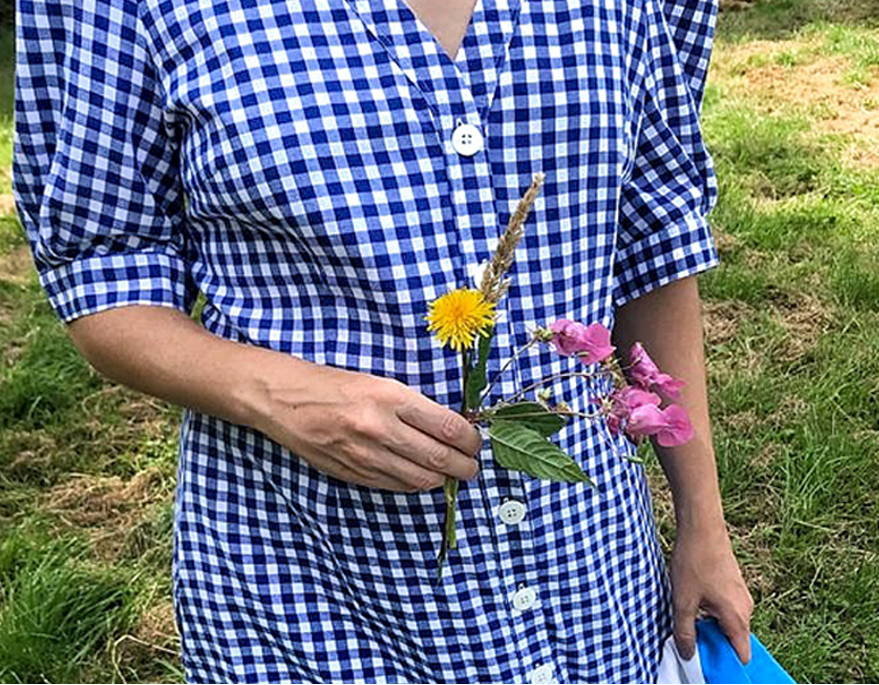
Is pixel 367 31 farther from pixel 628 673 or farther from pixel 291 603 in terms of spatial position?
pixel 628 673

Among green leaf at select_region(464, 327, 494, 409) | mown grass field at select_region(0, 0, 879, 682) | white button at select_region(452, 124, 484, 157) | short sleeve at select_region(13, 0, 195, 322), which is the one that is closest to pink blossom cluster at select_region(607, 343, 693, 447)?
green leaf at select_region(464, 327, 494, 409)

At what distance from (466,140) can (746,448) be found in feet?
7.44

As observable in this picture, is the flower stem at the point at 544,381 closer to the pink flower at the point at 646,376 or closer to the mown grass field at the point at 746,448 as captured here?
the pink flower at the point at 646,376

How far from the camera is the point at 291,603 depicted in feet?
3.38

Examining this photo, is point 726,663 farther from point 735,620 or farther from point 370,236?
point 370,236

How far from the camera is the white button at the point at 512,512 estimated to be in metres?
1.00

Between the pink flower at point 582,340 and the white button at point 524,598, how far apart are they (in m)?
0.25

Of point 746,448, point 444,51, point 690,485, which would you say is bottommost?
point 746,448

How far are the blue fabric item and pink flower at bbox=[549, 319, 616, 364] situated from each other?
1.34 ft

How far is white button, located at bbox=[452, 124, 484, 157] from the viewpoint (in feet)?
3.01

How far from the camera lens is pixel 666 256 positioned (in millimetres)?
1097

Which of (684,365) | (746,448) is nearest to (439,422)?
(684,365)

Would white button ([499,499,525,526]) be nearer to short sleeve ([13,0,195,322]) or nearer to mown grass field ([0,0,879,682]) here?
short sleeve ([13,0,195,322])

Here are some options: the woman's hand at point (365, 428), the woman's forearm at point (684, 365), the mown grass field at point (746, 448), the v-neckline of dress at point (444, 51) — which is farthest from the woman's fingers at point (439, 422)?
the mown grass field at point (746, 448)
